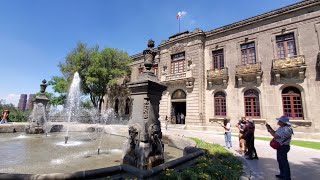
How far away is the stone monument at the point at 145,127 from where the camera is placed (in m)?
5.23

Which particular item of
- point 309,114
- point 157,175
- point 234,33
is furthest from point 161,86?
point 234,33

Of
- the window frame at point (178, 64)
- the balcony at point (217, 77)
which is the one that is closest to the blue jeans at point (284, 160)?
the balcony at point (217, 77)

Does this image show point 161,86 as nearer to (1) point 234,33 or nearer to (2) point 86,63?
(1) point 234,33

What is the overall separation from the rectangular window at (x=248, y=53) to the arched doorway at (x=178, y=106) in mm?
7621

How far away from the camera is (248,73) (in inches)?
699

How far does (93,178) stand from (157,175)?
1338 mm

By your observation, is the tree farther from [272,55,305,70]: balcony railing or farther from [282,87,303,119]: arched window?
[282,87,303,119]: arched window

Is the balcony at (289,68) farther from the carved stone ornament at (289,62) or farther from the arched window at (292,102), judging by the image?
the arched window at (292,102)

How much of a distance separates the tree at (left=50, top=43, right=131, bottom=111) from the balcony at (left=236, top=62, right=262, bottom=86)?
51.9 feet

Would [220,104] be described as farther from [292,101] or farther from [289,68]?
[289,68]

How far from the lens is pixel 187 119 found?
20672 mm

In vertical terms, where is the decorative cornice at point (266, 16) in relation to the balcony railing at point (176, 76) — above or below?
above

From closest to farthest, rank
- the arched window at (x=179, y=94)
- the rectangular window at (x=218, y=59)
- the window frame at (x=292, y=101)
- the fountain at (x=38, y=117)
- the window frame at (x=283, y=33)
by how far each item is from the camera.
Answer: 1. the fountain at (x=38, y=117)
2. the window frame at (x=292, y=101)
3. the window frame at (x=283, y=33)
4. the rectangular window at (x=218, y=59)
5. the arched window at (x=179, y=94)

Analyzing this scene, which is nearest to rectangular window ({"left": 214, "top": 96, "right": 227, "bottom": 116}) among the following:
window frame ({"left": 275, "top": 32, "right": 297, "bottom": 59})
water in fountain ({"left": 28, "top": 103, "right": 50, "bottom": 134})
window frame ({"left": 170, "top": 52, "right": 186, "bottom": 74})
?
window frame ({"left": 170, "top": 52, "right": 186, "bottom": 74})
